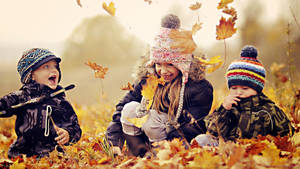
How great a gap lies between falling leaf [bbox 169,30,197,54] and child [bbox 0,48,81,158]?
1101 mm

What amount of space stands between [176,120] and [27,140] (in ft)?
4.39

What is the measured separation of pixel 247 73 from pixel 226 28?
14.6 inches

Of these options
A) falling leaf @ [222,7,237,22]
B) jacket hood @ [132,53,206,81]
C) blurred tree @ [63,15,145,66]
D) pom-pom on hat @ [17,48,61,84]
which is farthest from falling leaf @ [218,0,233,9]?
blurred tree @ [63,15,145,66]

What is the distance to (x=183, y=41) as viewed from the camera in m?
2.11

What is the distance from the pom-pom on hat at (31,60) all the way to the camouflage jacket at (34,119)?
0.10 metres

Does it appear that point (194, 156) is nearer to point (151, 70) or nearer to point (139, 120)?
point (139, 120)

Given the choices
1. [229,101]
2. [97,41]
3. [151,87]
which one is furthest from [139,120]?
[97,41]

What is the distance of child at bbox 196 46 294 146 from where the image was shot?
2.09 metres

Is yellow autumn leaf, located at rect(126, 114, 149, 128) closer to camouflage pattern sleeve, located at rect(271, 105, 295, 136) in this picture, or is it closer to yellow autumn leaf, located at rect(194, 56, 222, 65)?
yellow autumn leaf, located at rect(194, 56, 222, 65)

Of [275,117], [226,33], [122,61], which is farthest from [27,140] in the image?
[122,61]

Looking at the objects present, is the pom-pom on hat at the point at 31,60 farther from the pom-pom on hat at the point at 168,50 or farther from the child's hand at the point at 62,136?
the pom-pom on hat at the point at 168,50

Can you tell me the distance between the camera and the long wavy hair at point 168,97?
2387 mm

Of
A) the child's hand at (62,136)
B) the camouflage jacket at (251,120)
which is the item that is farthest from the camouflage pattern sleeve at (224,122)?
the child's hand at (62,136)

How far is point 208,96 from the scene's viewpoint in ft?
7.77
